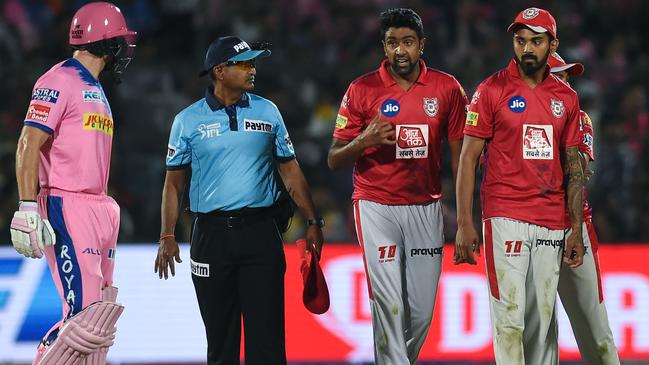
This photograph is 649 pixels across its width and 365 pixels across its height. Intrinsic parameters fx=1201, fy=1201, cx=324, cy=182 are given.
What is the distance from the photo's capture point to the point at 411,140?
7473mm

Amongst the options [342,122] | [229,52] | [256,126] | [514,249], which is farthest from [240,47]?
[514,249]

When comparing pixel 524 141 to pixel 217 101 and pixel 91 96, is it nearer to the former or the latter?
pixel 217 101

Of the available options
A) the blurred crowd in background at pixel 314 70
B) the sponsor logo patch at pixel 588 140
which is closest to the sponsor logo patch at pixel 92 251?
the sponsor logo patch at pixel 588 140

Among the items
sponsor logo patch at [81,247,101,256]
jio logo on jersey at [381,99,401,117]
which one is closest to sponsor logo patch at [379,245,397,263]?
jio logo on jersey at [381,99,401,117]

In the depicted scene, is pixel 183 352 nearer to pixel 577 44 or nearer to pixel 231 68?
pixel 231 68

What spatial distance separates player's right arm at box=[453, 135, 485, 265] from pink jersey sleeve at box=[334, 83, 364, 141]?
29.5 inches

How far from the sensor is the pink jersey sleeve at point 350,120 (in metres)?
7.55

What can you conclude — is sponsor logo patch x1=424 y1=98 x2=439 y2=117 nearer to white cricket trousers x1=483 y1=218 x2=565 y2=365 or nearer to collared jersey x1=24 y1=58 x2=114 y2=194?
white cricket trousers x1=483 y1=218 x2=565 y2=365

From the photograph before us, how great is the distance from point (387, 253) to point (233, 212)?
99cm

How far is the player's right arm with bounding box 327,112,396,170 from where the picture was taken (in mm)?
7094

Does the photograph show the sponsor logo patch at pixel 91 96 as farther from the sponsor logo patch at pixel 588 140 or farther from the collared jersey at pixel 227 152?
the sponsor logo patch at pixel 588 140

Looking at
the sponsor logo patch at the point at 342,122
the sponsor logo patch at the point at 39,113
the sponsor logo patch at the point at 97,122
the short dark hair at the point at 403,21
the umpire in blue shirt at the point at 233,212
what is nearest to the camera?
the sponsor logo patch at the point at 39,113

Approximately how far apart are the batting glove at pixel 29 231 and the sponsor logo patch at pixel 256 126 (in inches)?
53.5

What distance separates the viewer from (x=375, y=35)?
15312 mm
